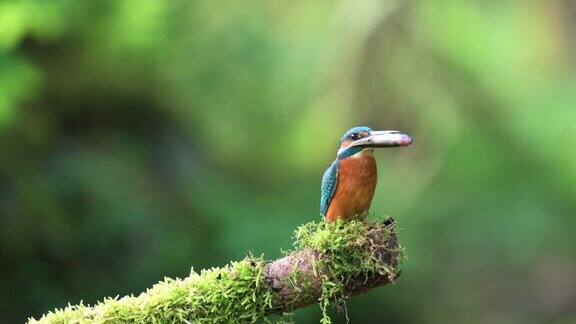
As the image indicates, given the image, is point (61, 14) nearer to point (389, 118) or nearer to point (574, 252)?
point (389, 118)

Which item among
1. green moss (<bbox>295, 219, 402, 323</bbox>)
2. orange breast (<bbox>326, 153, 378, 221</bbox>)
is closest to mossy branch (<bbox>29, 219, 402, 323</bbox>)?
green moss (<bbox>295, 219, 402, 323</bbox>)

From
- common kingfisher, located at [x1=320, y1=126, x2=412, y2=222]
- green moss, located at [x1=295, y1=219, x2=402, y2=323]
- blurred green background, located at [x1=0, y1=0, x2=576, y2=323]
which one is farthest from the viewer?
blurred green background, located at [x1=0, y1=0, x2=576, y2=323]

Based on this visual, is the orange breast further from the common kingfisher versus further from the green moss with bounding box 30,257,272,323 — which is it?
the green moss with bounding box 30,257,272,323

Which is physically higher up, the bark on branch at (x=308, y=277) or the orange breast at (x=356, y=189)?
the orange breast at (x=356, y=189)

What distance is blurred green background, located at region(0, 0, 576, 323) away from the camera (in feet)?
17.7

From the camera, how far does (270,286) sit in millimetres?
2322

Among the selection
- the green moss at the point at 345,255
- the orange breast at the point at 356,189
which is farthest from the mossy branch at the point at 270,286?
the orange breast at the point at 356,189

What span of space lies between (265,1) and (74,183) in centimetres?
185

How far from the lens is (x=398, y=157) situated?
534cm

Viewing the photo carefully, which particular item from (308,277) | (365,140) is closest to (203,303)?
(308,277)

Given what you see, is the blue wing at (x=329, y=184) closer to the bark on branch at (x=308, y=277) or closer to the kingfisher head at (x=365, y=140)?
the kingfisher head at (x=365, y=140)

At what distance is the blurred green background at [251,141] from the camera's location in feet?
17.7

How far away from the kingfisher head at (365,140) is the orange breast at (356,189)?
0.03m

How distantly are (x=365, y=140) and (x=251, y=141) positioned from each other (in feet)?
11.5
